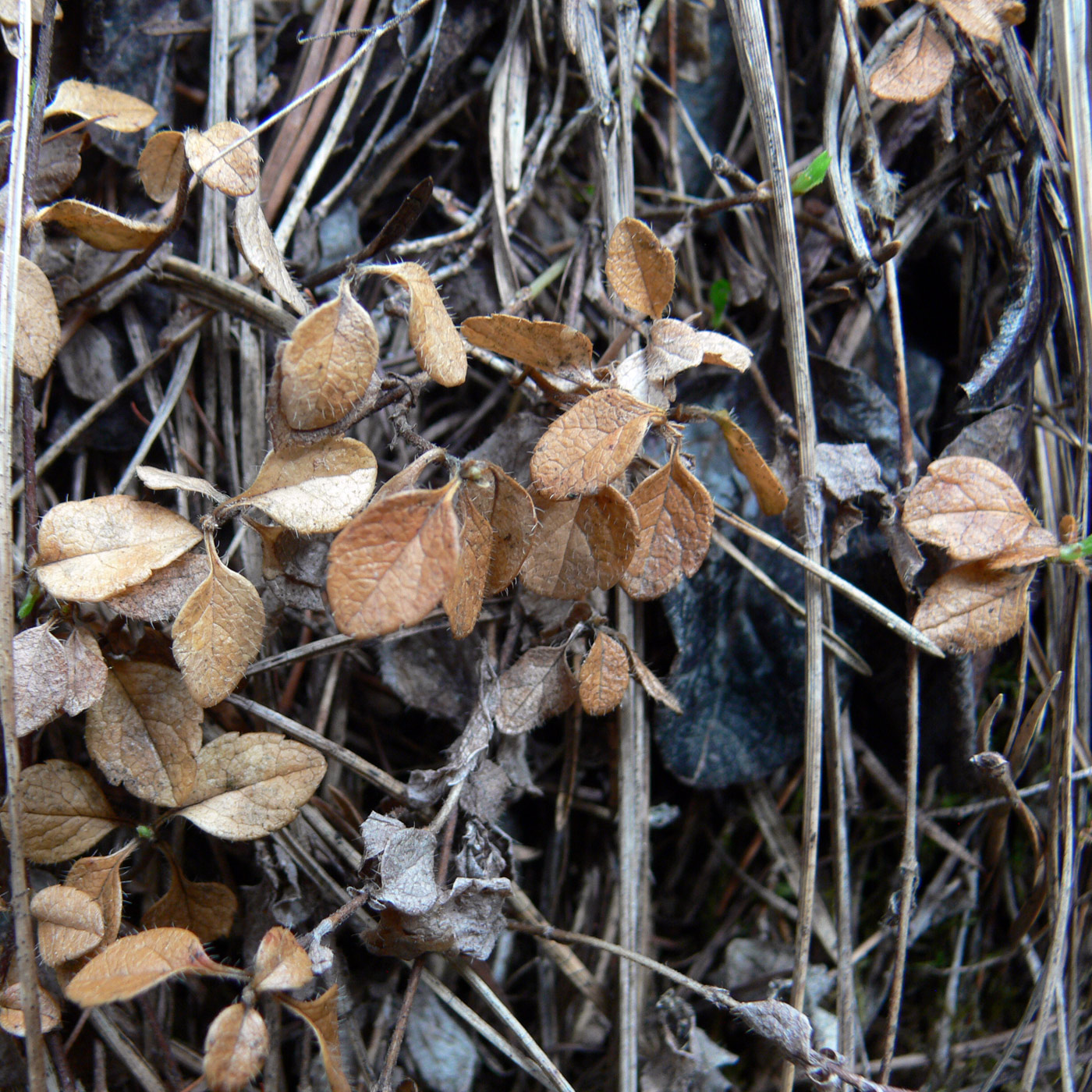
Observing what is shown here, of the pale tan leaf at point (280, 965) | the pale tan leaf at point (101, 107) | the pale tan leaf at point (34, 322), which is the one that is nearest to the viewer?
the pale tan leaf at point (280, 965)

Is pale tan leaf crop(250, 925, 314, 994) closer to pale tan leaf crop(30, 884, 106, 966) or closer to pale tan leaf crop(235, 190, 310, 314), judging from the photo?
Answer: pale tan leaf crop(30, 884, 106, 966)

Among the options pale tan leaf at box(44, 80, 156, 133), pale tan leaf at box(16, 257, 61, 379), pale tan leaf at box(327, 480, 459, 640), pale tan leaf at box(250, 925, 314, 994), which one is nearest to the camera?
pale tan leaf at box(327, 480, 459, 640)

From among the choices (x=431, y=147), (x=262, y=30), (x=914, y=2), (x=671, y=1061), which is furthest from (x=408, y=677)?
(x=914, y=2)

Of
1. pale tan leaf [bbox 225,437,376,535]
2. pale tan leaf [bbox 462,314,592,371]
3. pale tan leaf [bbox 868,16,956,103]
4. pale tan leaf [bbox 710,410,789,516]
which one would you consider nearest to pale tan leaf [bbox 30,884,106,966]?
pale tan leaf [bbox 225,437,376,535]

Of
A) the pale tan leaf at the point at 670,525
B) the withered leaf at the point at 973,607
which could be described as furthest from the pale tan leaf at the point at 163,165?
the withered leaf at the point at 973,607

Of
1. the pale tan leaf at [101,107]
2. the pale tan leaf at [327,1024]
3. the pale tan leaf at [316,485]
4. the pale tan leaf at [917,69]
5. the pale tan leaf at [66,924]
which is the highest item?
the pale tan leaf at [917,69]

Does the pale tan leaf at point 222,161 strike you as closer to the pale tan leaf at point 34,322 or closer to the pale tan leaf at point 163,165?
the pale tan leaf at point 163,165

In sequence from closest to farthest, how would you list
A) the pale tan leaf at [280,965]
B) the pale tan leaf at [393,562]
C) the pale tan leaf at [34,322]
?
the pale tan leaf at [393,562] → the pale tan leaf at [280,965] → the pale tan leaf at [34,322]
